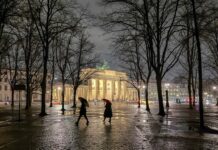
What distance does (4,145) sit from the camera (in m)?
14.2

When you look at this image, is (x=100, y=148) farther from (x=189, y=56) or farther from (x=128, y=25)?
(x=189, y=56)

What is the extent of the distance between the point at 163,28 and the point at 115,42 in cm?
452

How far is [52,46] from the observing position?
56.6 meters

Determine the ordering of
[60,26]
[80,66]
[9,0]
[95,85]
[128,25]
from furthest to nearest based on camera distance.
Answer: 1. [95,85]
2. [80,66]
3. [60,26]
4. [128,25]
5. [9,0]

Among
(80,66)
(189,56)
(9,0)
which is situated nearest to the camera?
(9,0)

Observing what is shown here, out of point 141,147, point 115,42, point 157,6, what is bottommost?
point 141,147

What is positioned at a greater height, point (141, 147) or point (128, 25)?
point (128, 25)

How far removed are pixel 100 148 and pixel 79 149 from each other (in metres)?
0.76

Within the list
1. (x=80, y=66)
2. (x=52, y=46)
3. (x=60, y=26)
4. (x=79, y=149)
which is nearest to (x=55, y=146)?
(x=79, y=149)

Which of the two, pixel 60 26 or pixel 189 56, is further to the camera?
pixel 189 56

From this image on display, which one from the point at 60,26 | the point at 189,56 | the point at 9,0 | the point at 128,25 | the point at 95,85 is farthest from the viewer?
the point at 95,85

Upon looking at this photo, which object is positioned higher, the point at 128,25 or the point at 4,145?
the point at 128,25

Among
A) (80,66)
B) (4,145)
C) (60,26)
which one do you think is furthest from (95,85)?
(4,145)

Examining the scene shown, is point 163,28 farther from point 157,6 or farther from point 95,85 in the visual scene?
point 95,85
